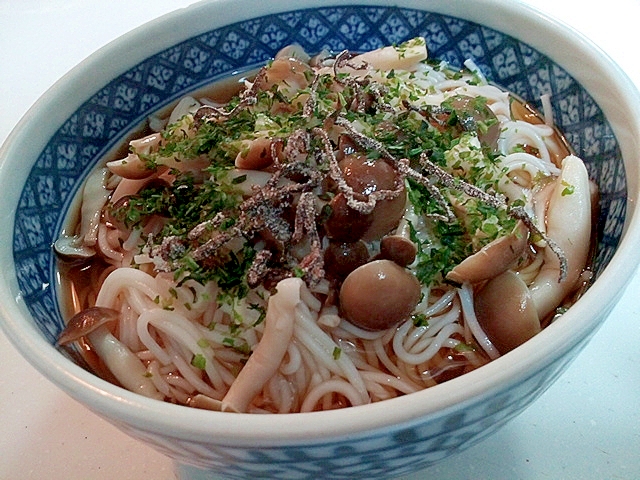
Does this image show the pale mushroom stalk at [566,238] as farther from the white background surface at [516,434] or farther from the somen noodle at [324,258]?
the white background surface at [516,434]

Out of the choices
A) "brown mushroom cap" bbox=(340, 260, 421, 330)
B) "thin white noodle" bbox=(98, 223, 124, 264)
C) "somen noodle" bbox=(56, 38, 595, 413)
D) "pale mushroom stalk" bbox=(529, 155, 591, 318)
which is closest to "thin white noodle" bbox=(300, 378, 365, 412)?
"somen noodle" bbox=(56, 38, 595, 413)

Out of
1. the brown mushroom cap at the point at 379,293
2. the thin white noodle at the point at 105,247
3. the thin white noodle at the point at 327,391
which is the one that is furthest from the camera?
the thin white noodle at the point at 105,247

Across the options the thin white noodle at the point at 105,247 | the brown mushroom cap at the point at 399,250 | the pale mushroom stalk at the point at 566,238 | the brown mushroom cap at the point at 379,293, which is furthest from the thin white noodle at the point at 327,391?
the thin white noodle at the point at 105,247

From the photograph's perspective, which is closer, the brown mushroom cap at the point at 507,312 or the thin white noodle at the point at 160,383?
the brown mushroom cap at the point at 507,312

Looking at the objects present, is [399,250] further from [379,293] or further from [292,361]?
[292,361]

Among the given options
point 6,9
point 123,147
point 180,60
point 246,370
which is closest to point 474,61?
point 180,60

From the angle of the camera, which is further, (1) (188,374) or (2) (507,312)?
(1) (188,374)

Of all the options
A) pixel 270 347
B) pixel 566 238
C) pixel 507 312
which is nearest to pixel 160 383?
pixel 270 347
